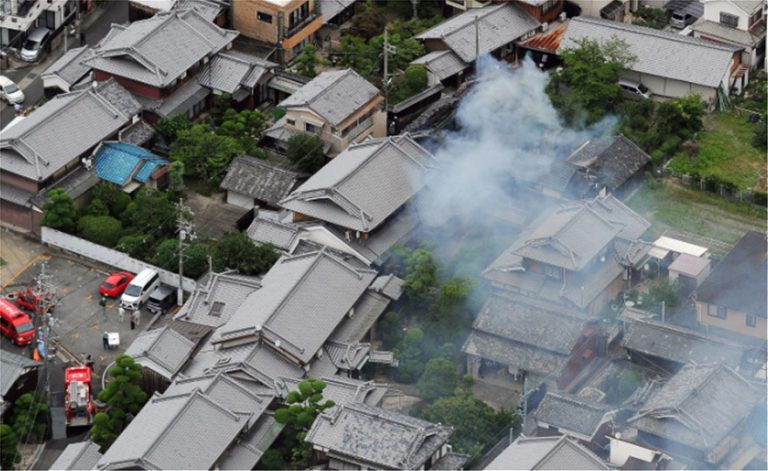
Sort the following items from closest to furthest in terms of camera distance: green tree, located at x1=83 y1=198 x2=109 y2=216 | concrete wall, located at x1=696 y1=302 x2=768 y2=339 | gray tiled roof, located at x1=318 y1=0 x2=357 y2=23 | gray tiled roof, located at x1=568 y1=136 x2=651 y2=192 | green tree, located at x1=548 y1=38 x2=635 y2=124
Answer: concrete wall, located at x1=696 y1=302 x2=768 y2=339
green tree, located at x1=83 y1=198 x2=109 y2=216
gray tiled roof, located at x1=568 y1=136 x2=651 y2=192
green tree, located at x1=548 y1=38 x2=635 y2=124
gray tiled roof, located at x1=318 y1=0 x2=357 y2=23

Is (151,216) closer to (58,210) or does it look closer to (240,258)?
(58,210)

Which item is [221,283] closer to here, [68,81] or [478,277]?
[478,277]

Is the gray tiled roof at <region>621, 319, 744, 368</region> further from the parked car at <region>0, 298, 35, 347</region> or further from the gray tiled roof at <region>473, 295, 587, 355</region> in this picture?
the parked car at <region>0, 298, 35, 347</region>

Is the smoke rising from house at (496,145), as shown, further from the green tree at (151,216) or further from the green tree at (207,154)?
the green tree at (151,216)

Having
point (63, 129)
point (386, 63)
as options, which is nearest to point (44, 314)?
point (63, 129)

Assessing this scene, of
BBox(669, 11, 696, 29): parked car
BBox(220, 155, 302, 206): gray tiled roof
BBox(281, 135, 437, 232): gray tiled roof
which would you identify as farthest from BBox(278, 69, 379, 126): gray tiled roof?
BBox(669, 11, 696, 29): parked car

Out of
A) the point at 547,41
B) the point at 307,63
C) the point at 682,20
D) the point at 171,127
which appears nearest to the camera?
the point at 171,127

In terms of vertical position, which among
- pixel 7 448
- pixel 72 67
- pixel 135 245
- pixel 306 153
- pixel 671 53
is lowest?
pixel 7 448
